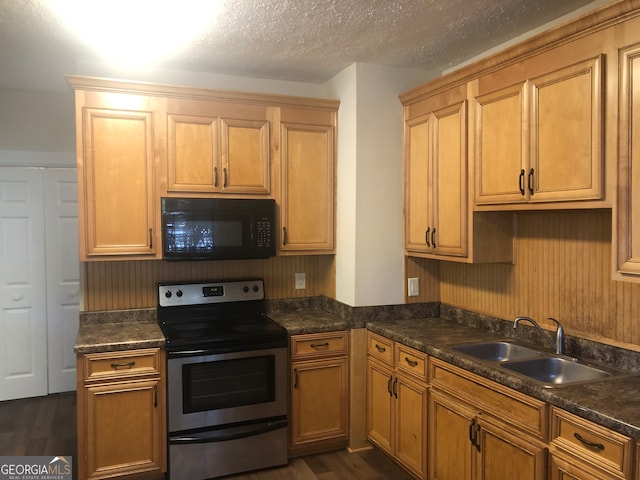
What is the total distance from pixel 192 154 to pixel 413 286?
5.42 feet

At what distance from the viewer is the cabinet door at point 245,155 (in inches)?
124

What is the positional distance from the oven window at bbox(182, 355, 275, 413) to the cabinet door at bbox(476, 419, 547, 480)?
127cm

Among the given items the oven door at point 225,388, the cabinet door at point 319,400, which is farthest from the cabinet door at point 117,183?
the cabinet door at point 319,400

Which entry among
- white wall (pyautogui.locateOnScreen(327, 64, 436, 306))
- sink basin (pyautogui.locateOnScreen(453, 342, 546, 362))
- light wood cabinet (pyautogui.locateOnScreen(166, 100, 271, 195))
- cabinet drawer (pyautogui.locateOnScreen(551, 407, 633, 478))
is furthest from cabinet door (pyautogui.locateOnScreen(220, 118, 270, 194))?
cabinet drawer (pyautogui.locateOnScreen(551, 407, 633, 478))

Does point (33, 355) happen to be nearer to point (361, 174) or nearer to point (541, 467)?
point (361, 174)

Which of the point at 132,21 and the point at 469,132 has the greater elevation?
the point at 132,21

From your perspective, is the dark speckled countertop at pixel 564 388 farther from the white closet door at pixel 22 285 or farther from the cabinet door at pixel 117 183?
the white closet door at pixel 22 285

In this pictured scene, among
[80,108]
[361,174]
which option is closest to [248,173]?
[361,174]

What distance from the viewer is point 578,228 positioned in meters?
2.40

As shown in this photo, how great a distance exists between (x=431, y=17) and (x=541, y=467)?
6.69ft

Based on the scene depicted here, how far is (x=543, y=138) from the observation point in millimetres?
2205

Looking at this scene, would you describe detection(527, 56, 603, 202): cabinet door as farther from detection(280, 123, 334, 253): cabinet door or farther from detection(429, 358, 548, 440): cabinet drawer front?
detection(280, 123, 334, 253): cabinet door

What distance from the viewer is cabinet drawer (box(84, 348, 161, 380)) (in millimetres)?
2693

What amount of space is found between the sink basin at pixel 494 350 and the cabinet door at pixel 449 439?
293 millimetres
